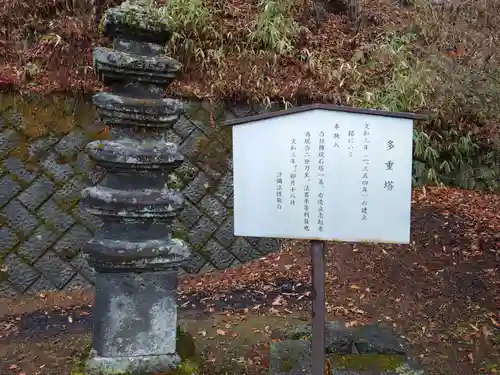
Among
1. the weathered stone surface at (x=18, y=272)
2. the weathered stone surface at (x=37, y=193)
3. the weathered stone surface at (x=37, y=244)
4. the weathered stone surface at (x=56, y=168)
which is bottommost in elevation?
the weathered stone surface at (x=18, y=272)

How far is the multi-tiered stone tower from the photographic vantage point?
2512mm

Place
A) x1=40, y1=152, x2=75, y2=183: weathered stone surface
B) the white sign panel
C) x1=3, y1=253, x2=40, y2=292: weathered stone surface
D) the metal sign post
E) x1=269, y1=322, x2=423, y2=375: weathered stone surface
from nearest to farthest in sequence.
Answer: the white sign panel < the metal sign post < x1=269, y1=322, x2=423, y2=375: weathered stone surface < x1=3, y1=253, x2=40, y2=292: weathered stone surface < x1=40, y1=152, x2=75, y2=183: weathered stone surface

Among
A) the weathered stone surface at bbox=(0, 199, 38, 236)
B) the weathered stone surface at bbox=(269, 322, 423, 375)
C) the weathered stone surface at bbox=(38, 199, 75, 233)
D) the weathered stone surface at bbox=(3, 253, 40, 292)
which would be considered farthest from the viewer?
the weathered stone surface at bbox=(38, 199, 75, 233)

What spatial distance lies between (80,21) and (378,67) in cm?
446

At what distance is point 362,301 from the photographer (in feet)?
14.6

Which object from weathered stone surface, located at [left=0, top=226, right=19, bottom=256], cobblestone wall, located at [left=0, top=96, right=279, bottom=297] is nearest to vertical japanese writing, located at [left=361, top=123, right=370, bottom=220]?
cobblestone wall, located at [left=0, top=96, right=279, bottom=297]

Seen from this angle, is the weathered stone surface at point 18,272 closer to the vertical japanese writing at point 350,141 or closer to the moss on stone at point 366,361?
the moss on stone at point 366,361

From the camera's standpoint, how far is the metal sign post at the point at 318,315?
2443mm

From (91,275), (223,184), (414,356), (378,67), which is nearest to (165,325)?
(414,356)

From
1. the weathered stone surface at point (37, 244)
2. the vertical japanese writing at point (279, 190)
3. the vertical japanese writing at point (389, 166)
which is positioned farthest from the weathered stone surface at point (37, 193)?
the vertical japanese writing at point (389, 166)

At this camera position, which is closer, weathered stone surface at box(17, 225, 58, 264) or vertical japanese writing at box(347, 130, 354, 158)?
vertical japanese writing at box(347, 130, 354, 158)

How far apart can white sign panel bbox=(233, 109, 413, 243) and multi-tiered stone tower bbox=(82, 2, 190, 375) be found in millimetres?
497

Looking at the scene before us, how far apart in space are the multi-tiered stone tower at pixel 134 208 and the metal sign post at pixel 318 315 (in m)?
0.79

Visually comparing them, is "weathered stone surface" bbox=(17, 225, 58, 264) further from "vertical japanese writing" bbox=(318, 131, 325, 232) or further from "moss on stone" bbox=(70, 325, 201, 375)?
"vertical japanese writing" bbox=(318, 131, 325, 232)
